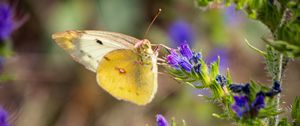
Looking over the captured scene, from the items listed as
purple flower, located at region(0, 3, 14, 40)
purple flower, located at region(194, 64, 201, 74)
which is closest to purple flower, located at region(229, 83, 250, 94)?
purple flower, located at region(194, 64, 201, 74)

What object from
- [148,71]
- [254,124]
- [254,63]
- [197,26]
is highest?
[254,124]

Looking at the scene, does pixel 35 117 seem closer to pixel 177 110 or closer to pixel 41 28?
pixel 41 28

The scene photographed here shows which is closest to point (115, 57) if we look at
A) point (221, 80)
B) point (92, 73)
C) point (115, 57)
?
point (115, 57)

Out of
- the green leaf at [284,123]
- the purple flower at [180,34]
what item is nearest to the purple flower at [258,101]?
the green leaf at [284,123]

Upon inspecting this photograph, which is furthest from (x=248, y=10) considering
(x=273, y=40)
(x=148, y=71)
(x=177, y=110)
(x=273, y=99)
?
(x=177, y=110)

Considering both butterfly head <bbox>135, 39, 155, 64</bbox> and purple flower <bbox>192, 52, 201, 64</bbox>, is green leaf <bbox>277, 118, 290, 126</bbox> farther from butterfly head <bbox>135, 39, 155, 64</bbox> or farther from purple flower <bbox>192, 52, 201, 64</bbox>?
butterfly head <bbox>135, 39, 155, 64</bbox>

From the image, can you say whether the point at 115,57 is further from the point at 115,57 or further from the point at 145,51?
the point at 145,51

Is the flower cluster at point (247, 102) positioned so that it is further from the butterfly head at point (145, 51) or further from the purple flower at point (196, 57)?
the butterfly head at point (145, 51)
